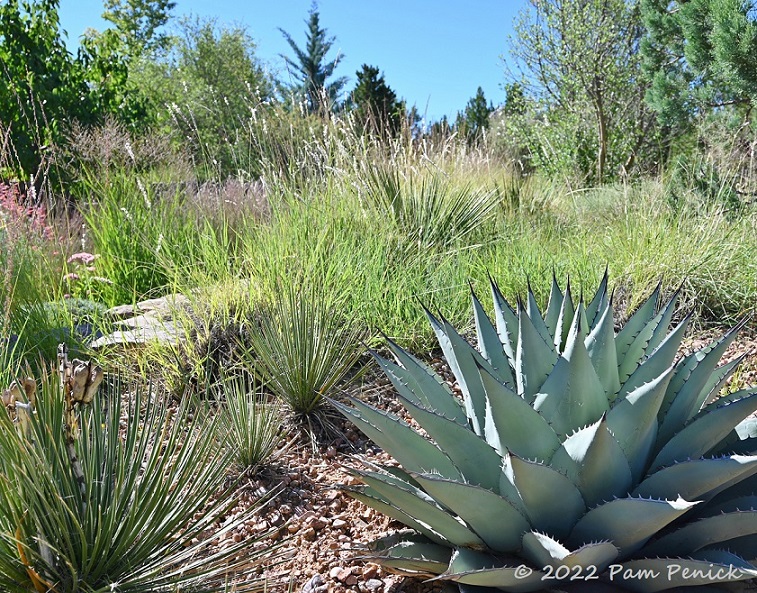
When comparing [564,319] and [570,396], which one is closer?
[570,396]

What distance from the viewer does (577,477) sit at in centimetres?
151

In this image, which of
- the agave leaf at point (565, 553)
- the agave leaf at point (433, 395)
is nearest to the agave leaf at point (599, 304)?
the agave leaf at point (433, 395)

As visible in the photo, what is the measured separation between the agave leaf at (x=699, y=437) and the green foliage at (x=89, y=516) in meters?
1.22

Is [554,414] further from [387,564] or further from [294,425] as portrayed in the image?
[294,425]

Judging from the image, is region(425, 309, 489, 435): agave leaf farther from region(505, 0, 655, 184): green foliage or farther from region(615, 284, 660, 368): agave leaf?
region(505, 0, 655, 184): green foliage

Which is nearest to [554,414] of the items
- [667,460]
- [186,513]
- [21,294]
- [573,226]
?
[667,460]

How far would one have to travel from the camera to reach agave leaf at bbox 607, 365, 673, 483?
1.48m

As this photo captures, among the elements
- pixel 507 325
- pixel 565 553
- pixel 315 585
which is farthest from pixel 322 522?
pixel 565 553

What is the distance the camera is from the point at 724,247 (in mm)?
4754

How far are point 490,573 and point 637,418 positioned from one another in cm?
54

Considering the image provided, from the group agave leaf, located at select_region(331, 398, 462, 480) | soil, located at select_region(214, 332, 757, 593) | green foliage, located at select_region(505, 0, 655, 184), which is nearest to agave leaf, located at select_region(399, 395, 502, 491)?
agave leaf, located at select_region(331, 398, 462, 480)

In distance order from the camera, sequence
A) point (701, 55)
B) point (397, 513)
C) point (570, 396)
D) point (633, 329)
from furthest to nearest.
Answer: point (701, 55), point (633, 329), point (397, 513), point (570, 396)

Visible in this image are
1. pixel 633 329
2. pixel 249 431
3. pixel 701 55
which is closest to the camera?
pixel 633 329

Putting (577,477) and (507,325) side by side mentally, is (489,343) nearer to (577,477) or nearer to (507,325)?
(507,325)
